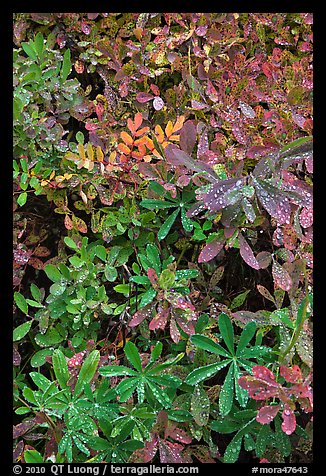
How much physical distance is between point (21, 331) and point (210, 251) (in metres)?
0.48

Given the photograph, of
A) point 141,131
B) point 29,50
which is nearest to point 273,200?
point 141,131

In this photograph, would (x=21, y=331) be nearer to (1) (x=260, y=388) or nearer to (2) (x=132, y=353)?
(2) (x=132, y=353)

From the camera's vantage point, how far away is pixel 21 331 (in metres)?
1.08

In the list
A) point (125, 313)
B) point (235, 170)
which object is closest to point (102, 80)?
point (235, 170)

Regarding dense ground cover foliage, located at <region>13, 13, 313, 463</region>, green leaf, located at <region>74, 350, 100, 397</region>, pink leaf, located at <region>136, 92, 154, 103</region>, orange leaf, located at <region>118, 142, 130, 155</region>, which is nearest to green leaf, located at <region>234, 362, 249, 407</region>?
dense ground cover foliage, located at <region>13, 13, 313, 463</region>

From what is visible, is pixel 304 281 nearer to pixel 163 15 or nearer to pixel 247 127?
pixel 247 127

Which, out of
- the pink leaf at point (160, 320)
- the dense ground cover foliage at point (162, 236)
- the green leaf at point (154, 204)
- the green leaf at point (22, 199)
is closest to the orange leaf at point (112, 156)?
the dense ground cover foliage at point (162, 236)

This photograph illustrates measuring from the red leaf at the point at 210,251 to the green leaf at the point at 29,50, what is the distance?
1.99 ft

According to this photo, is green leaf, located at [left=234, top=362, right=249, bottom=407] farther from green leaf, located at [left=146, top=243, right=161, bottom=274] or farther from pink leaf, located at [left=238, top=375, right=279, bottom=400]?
green leaf, located at [left=146, top=243, right=161, bottom=274]

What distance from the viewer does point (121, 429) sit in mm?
924

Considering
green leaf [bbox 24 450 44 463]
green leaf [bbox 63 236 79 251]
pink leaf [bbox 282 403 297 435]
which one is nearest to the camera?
pink leaf [bbox 282 403 297 435]

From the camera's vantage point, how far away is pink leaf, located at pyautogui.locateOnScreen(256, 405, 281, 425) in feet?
2.82

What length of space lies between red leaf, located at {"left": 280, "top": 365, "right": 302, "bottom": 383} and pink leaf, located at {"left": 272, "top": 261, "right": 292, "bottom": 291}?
170 millimetres

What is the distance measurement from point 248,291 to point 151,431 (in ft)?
1.20
